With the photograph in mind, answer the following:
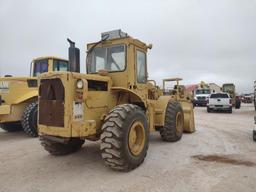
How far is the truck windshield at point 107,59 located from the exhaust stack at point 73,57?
975 millimetres

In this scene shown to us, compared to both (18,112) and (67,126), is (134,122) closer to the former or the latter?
(67,126)

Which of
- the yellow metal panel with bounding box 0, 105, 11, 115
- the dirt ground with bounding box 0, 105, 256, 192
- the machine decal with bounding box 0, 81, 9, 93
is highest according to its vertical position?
the machine decal with bounding box 0, 81, 9, 93

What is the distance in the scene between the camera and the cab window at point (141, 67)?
6441mm

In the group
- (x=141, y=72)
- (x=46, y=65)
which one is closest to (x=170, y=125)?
(x=141, y=72)

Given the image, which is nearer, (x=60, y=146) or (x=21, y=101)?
(x=60, y=146)

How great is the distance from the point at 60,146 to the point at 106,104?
151 cm

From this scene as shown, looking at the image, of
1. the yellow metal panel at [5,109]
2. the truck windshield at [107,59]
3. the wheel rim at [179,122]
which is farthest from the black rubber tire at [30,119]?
the wheel rim at [179,122]

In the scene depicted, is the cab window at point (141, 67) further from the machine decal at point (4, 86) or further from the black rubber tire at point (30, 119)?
the machine decal at point (4, 86)

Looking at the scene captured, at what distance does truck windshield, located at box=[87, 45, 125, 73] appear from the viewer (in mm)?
6074

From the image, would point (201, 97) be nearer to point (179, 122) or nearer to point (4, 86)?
point (179, 122)

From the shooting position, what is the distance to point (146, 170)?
507cm

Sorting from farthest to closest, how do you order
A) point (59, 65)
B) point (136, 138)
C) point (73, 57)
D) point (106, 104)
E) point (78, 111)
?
point (59, 65), point (106, 104), point (136, 138), point (73, 57), point (78, 111)

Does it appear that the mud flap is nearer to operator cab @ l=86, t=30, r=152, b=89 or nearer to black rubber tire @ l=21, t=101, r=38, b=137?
operator cab @ l=86, t=30, r=152, b=89

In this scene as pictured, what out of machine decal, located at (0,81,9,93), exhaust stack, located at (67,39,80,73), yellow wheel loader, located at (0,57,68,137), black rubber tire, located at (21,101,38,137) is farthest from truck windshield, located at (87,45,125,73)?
machine decal, located at (0,81,9,93)
